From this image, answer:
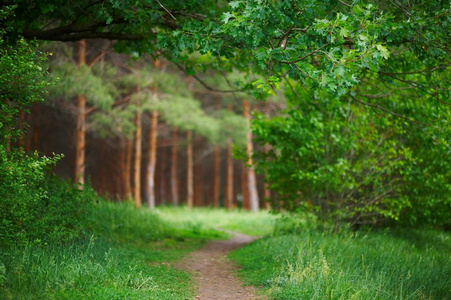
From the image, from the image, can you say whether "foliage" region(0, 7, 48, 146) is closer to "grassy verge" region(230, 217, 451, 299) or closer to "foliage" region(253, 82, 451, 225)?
"grassy verge" region(230, 217, 451, 299)

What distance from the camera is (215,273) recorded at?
701 cm

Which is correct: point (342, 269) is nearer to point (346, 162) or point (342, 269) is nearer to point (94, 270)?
point (346, 162)

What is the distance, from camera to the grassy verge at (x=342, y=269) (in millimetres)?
5219

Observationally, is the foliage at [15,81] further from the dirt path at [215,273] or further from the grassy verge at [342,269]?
the grassy verge at [342,269]

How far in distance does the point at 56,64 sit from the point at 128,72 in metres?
5.49

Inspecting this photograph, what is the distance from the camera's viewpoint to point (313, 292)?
16.4 feet

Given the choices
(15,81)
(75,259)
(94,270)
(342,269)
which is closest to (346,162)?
(342,269)

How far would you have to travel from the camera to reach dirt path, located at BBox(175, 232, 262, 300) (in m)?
5.67

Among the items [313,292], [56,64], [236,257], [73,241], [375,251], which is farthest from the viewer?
[56,64]

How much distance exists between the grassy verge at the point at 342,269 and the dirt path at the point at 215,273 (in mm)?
270

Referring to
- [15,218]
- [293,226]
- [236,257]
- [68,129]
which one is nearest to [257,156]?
[293,226]

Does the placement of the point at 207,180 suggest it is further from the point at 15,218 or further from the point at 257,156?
the point at 15,218

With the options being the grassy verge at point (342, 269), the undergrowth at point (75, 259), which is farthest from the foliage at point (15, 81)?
the grassy verge at point (342, 269)

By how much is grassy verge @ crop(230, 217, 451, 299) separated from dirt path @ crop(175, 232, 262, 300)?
0.27 m
